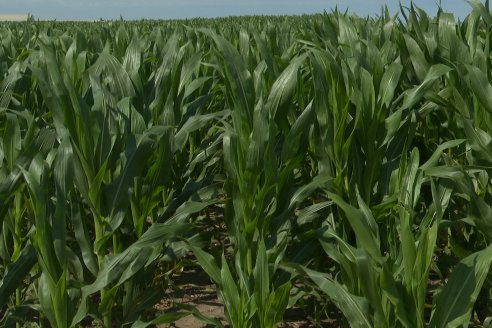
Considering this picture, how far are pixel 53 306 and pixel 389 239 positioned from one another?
3.43 ft

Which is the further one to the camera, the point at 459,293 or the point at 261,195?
the point at 261,195

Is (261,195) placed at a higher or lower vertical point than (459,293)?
higher

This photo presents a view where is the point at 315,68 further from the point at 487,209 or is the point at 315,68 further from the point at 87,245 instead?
the point at 87,245

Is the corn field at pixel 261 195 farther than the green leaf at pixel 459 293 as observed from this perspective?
Yes

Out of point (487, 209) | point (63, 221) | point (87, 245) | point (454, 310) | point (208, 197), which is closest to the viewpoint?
point (454, 310)

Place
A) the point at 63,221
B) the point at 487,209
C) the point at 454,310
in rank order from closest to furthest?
the point at 454,310, the point at 63,221, the point at 487,209

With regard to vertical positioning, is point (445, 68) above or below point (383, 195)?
above

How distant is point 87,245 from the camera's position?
7.54ft

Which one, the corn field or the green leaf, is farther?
the corn field

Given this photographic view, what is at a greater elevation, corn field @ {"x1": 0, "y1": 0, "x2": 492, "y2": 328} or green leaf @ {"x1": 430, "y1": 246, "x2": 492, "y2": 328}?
corn field @ {"x1": 0, "y1": 0, "x2": 492, "y2": 328}

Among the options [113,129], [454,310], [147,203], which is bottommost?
[454,310]

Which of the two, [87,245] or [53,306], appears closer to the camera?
[53,306]

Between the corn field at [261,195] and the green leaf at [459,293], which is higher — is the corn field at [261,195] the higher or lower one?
the higher one

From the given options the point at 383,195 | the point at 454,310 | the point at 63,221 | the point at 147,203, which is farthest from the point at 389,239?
the point at 63,221
